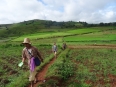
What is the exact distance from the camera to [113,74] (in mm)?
14617

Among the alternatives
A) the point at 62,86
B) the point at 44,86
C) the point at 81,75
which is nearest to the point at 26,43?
the point at 44,86

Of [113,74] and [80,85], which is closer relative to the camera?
[80,85]

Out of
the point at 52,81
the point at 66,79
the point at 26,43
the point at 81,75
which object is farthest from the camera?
the point at 81,75

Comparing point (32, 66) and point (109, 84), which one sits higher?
point (32, 66)

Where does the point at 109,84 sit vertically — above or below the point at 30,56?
below

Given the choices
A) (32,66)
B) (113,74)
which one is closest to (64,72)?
(113,74)

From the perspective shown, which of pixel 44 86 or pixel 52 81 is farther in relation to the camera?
pixel 52 81

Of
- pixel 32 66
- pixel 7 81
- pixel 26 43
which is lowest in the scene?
pixel 7 81

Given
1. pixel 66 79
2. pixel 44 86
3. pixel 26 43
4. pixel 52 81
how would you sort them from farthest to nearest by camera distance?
pixel 66 79, pixel 52 81, pixel 44 86, pixel 26 43

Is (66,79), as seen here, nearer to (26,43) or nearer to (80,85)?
(80,85)

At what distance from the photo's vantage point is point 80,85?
11641mm

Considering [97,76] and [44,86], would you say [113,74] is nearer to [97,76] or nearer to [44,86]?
[97,76]

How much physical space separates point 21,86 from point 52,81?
5.64ft

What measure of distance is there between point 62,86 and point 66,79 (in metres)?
1.62
